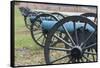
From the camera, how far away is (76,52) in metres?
2.65

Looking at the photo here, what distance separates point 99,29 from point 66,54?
0.52 m

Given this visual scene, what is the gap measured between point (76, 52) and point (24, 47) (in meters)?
0.60

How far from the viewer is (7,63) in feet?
7.72

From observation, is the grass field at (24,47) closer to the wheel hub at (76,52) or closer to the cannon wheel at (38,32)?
the cannon wheel at (38,32)

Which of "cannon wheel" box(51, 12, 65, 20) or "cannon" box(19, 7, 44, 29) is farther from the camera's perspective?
"cannon wheel" box(51, 12, 65, 20)

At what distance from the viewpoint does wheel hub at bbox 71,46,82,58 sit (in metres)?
2.63

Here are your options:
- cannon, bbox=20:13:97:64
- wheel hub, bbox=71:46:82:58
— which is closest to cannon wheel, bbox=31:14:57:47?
cannon, bbox=20:13:97:64

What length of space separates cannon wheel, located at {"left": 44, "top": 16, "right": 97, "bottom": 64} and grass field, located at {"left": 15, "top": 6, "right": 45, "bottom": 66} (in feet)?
0.33

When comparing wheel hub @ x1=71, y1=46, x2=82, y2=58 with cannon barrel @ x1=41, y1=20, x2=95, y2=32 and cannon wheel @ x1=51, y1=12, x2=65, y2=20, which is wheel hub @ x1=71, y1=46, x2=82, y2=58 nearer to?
cannon barrel @ x1=41, y1=20, x2=95, y2=32

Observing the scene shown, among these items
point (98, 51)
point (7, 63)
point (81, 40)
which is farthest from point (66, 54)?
point (7, 63)

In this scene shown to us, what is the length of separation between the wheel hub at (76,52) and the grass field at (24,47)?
364mm

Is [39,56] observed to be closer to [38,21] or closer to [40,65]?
[40,65]

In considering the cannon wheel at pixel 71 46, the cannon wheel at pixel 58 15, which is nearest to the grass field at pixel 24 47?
the cannon wheel at pixel 71 46

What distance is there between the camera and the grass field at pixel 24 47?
238cm
